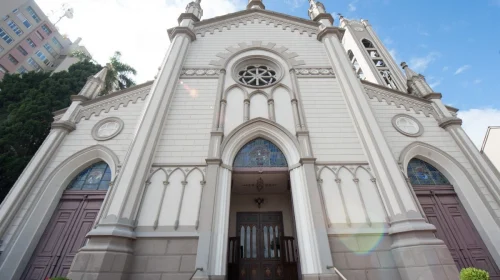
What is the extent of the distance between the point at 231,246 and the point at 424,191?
282 inches

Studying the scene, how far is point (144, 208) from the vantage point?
630 cm

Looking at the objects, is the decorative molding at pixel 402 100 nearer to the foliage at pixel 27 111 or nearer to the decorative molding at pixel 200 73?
the decorative molding at pixel 200 73

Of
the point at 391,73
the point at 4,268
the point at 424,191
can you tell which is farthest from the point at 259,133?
the point at 391,73

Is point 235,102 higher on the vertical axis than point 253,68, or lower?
lower

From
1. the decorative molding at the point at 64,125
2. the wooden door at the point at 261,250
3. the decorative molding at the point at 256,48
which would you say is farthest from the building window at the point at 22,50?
the wooden door at the point at 261,250

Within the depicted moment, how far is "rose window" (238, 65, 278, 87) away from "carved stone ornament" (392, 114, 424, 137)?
17.5 feet

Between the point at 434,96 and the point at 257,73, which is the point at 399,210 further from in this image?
the point at 257,73

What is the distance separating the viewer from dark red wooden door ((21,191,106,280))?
6494 millimetres

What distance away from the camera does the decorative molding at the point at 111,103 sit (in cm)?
923

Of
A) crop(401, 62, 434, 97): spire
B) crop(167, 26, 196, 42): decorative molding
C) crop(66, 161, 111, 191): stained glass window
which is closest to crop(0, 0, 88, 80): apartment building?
crop(167, 26, 196, 42): decorative molding

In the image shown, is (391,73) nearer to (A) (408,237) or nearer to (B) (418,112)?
(B) (418,112)

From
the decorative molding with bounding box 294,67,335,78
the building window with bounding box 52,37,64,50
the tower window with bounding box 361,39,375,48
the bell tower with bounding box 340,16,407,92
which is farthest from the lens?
the building window with bounding box 52,37,64,50

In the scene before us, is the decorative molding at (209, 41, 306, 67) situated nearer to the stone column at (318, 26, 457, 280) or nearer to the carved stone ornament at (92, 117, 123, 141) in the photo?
the stone column at (318, 26, 457, 280)

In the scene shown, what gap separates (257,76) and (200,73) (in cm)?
257
